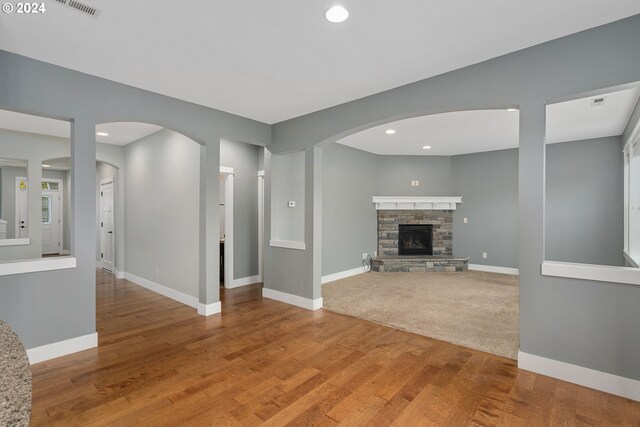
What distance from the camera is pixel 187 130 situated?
3932 millimetres

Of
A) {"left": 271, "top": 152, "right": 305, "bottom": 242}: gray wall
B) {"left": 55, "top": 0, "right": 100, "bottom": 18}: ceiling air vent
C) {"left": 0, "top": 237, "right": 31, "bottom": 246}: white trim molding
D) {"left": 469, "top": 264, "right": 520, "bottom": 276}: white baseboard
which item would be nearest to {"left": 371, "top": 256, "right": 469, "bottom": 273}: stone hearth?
{"left": 469, "top": 264, "right": 520, "bottom": 276}: white baseboard

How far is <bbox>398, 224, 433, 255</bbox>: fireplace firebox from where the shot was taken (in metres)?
7.73

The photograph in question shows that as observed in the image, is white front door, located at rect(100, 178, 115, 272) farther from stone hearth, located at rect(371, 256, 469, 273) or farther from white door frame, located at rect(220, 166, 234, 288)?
stone hearth, located at rect(371, 256, 469, 273)

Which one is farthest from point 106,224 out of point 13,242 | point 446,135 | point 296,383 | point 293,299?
point 446,135

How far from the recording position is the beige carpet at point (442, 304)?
349 cm

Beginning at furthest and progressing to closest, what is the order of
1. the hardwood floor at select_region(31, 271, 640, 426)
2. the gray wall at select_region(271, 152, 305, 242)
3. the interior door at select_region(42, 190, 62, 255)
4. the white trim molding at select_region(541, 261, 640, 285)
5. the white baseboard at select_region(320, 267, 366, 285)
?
the interior door at select_region(42, 190, 62, 255) → the white baseboard at select_region(320, 267, 366, 285) → the gray wall at select_region(271, 152, 305, 242) → the white trim molding at select_region(541, 261, 640, 285) → the hardwood floor at select_region(31, 271, 640, 426)

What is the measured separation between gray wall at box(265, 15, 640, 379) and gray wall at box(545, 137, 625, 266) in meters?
4.28

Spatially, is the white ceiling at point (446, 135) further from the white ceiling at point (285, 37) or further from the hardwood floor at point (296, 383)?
the hardwood floor at point (296, 383)

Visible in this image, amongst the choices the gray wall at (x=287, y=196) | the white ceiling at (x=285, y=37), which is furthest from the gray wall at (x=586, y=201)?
the gray wall at (x=287, y=196)

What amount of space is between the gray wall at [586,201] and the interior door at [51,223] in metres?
13.0

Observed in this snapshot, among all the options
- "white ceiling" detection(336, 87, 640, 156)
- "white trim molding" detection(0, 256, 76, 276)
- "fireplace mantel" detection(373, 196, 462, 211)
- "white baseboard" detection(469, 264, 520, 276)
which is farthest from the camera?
"fireplace mantel" detection(373, 196, 462, 211)

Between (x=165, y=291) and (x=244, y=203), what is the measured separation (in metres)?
1.94

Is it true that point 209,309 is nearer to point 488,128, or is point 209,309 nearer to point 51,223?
point 488,128

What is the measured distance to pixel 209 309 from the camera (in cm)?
415
